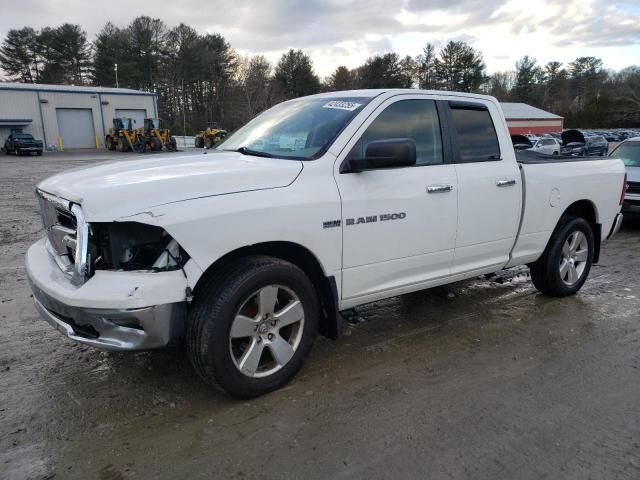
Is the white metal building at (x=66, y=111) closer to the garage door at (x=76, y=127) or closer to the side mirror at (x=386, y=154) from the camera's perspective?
the garage door at (x=76, y=127)

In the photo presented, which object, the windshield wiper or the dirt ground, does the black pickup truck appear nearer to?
the dirt ground

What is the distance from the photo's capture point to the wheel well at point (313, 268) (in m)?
3.15

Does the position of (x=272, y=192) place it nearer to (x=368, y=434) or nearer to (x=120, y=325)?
(x=120, y=325)

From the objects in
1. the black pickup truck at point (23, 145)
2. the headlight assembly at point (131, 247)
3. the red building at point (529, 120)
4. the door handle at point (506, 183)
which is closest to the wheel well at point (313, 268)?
the headlight assembly at point (131, 247)

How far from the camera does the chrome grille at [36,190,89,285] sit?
108 inches

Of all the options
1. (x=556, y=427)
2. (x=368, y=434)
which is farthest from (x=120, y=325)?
(x=556, y=427)

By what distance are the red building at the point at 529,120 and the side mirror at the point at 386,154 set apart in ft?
219

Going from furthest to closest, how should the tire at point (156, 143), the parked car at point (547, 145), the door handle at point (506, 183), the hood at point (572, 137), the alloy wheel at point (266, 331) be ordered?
the tire at point (156, 143)
the parked car at point (547, 145)
the hood at point (572, 137)
the door handle at point (506, 183)
the alloy wheel at point (266, 331)

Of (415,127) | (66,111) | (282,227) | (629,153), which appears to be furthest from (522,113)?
(282,227)

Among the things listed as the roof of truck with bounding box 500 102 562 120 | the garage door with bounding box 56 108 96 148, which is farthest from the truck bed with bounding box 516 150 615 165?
the roof of truck with bounding box 500 102 562 120

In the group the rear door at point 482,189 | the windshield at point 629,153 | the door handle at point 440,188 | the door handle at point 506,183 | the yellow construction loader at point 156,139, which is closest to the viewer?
the door handle at point 440,188

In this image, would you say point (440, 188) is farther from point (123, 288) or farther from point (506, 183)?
point (123, 288)

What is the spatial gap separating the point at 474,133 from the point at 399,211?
1288mm

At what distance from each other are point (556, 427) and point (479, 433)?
1.60 ft
